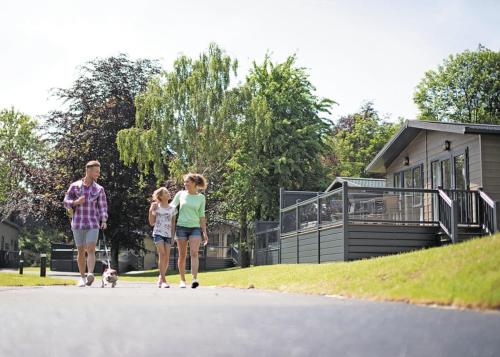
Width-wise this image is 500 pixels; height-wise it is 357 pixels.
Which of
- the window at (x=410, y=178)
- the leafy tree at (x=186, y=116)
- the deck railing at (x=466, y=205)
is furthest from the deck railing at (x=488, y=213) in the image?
the leafy tree at (x=186, y=116)

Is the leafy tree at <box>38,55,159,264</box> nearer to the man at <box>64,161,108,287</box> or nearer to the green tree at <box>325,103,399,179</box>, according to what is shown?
the green tree at <box>325,103,399,179</box>

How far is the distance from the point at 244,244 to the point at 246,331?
31.7 meters

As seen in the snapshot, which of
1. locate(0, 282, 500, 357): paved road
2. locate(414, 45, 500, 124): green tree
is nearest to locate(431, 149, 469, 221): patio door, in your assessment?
locate(0, 282, 500, 357): paved road

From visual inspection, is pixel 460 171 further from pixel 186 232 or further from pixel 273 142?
pixel 273 142

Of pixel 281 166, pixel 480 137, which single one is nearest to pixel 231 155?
pixel 281 166

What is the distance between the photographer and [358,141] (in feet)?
193

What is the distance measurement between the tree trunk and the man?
79.7 ft

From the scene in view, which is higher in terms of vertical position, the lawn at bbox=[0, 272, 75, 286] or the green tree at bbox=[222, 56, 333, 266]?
the green tree at bbox=[222, 56, 333, 266]

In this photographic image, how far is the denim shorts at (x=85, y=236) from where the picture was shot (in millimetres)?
11273

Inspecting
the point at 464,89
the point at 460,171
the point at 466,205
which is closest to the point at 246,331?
the point at 466,205

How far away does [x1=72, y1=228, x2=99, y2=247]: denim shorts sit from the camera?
11273mm

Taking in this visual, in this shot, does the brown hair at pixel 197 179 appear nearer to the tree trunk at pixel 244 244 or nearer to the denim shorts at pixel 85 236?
the denim shorts at pixel 85 236

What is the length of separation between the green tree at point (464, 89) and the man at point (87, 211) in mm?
46106

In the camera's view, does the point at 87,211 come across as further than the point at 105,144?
No
